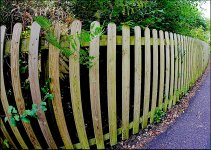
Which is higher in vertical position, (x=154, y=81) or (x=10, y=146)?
(x=154, y=81)

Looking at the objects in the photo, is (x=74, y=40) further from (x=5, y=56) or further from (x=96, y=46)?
(x=5, y=56)

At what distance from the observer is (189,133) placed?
142 inches

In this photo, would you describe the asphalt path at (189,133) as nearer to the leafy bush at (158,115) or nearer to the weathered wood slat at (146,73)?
the leafy bush at (158,115)

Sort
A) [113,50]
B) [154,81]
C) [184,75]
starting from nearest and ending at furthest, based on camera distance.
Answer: [113,50] < [154,81] < [184,75]

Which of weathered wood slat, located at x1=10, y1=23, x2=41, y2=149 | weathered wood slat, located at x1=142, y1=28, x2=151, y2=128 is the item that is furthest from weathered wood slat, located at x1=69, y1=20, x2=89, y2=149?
weathered wood slat, located at x1=142, y1=28, x2=151, y2=128

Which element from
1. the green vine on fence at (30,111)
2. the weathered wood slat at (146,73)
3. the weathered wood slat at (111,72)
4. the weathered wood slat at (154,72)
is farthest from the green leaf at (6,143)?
the weathered wood slat at (154,72)

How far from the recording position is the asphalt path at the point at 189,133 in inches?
129

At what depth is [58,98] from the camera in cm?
270

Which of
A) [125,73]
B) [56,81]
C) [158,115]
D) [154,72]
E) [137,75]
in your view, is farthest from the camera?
[158,115]

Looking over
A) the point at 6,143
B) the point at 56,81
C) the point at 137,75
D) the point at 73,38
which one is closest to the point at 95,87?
the point at 56,81

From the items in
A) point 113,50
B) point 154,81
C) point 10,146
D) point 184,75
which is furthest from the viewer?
point 184,75

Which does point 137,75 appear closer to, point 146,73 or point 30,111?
point 146,73

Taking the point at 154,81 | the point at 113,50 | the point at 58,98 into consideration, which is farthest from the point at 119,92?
the point at 58,98

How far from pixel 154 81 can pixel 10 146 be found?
2.08 m
